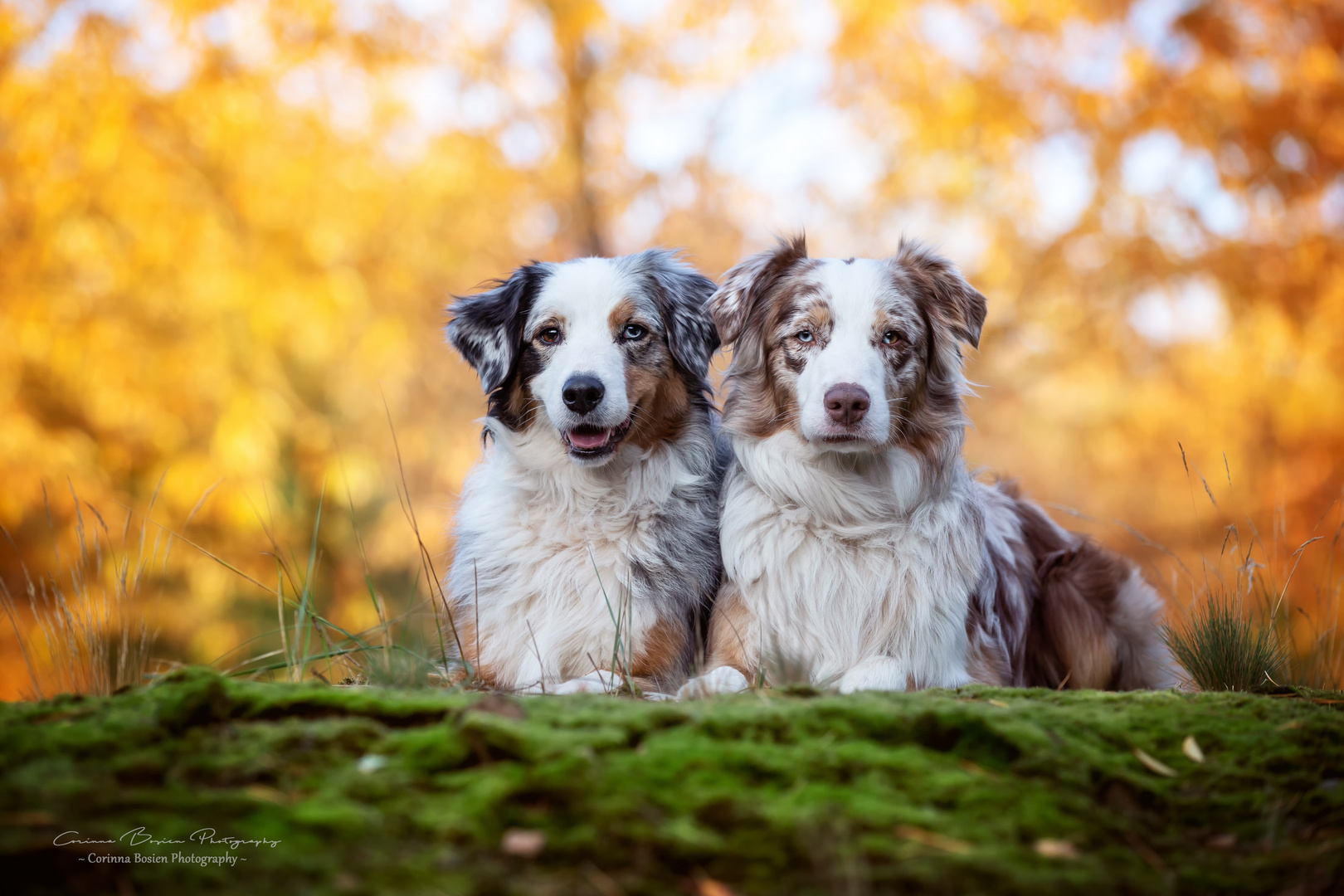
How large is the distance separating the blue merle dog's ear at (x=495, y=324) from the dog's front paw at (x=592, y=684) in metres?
1.30

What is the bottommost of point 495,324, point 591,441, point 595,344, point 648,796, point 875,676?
point 875,676

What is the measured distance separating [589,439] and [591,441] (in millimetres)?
11

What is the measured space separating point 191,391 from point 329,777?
7.26m

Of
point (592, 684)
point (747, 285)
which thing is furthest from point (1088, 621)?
point (592, 684)

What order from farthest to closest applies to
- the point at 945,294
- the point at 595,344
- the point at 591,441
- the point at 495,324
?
1. the point at 495,324
2. the point at 945,294
3. the point at 595,344
4. the point at 591,441

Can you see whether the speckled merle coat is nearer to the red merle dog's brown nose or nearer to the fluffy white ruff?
the fluffy white ruff

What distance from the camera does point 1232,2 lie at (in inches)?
309

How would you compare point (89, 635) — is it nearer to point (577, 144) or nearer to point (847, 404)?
point (847, 404)

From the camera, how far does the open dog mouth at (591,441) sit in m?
3.71

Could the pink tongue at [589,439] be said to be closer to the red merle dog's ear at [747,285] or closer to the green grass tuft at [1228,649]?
the red merle dog's ear at [747,285]

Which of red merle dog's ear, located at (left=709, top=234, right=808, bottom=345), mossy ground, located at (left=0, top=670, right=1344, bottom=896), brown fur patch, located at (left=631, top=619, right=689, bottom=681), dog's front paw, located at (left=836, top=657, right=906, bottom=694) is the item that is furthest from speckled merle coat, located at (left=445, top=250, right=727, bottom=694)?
mossy ground, located at (left=0, top=670, right=1344, bottom=896)

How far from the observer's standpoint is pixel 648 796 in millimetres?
1768

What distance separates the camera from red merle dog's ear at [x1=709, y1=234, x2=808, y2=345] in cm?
393

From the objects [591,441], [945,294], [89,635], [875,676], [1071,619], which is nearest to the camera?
[89,635]
